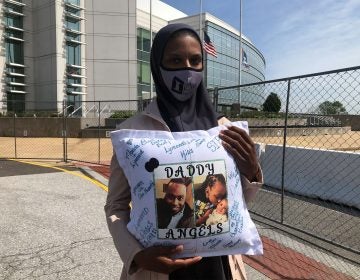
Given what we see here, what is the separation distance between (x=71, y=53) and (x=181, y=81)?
3677cm

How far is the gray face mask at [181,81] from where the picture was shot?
1.46 meters

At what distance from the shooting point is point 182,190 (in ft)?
4.17

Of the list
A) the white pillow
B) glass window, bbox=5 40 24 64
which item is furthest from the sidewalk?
glass window, bbox=5 40 24 64

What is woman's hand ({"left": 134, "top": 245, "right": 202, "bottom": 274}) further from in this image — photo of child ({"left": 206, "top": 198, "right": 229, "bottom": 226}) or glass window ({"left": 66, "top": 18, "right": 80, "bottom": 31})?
glass window ({"left": 66, "top": 18, "right": 80, "bottom": 31})

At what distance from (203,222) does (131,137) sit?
387 mm

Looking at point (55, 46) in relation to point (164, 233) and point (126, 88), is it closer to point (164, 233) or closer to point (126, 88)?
point (126, 88)

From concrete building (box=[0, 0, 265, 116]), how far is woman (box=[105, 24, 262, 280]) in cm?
2976

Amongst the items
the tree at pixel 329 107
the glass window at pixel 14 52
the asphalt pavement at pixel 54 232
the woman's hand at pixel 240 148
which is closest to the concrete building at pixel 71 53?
the glass window at pixel 14 52

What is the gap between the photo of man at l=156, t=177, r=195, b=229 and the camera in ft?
4.17

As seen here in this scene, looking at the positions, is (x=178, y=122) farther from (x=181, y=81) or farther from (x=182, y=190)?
(x=182, y=190)

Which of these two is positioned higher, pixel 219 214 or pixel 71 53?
pixel 71 53

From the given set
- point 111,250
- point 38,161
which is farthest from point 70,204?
point 38,161

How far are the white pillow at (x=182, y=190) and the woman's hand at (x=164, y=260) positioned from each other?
23 mm

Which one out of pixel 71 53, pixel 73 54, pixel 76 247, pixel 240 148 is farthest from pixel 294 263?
pixel 73 54
